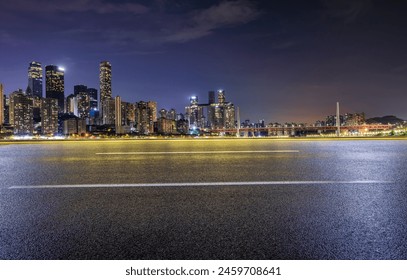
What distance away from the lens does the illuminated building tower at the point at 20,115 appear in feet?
606

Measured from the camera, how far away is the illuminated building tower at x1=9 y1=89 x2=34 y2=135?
185 meters

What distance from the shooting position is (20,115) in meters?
188

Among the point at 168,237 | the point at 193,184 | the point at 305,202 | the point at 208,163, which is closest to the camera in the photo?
the point at 168,237

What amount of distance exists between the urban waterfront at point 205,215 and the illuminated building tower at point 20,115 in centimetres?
20236

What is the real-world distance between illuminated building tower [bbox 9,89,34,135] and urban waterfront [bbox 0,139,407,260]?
202364mm

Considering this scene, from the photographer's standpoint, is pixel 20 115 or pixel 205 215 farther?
pixel 20 115

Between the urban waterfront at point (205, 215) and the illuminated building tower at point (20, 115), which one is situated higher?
the illuminated building tower at point (20, 115)

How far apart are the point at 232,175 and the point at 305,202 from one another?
1.88 metres

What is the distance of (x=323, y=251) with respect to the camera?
7.57ft

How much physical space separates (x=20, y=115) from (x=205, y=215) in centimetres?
21452

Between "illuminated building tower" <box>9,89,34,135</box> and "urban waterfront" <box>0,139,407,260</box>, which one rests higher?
"illuminated building tower" <box>9,89,34,135</box>

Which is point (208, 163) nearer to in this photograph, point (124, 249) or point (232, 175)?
point (232, 175)

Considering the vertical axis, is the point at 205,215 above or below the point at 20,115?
below
